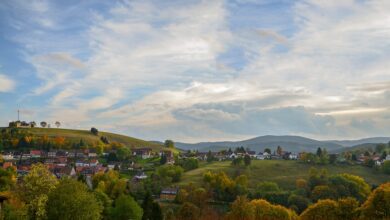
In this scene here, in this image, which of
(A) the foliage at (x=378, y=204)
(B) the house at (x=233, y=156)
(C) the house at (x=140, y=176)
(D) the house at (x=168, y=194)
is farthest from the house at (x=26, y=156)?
(A) the foliage at (x=378, y=204)

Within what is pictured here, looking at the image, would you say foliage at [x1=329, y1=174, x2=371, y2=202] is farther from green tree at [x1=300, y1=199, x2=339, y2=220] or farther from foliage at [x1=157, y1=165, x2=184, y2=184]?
foliage at [x1=157, y1=165, x2=184, y2=184]

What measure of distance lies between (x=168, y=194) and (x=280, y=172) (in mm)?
45014

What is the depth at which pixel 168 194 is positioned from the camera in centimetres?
10262

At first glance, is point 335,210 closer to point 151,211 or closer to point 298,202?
point 151,211

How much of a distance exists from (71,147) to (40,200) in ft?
530

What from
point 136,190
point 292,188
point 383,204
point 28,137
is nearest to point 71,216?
point 383,204

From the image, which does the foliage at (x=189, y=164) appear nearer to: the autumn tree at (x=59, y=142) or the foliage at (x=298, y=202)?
the foliage at (x=298, y=202)

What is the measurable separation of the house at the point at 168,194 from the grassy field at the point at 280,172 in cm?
1110

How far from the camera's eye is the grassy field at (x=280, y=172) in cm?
12031

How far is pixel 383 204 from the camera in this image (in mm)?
59344

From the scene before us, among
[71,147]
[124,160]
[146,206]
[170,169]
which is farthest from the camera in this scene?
[71,147]

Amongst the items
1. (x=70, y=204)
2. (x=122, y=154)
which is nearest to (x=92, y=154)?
(x=122, y=154)

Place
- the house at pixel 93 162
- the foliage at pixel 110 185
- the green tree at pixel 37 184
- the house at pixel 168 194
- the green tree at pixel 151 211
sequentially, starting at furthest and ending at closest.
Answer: the house at pixel 93 162 → the house at pixel 168 194 → the foliage at pixel 110 185 → the green tree at pixel 151 211 → the green tree at pixel 37 184

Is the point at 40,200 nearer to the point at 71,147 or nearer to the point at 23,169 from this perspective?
the point at 23,169
